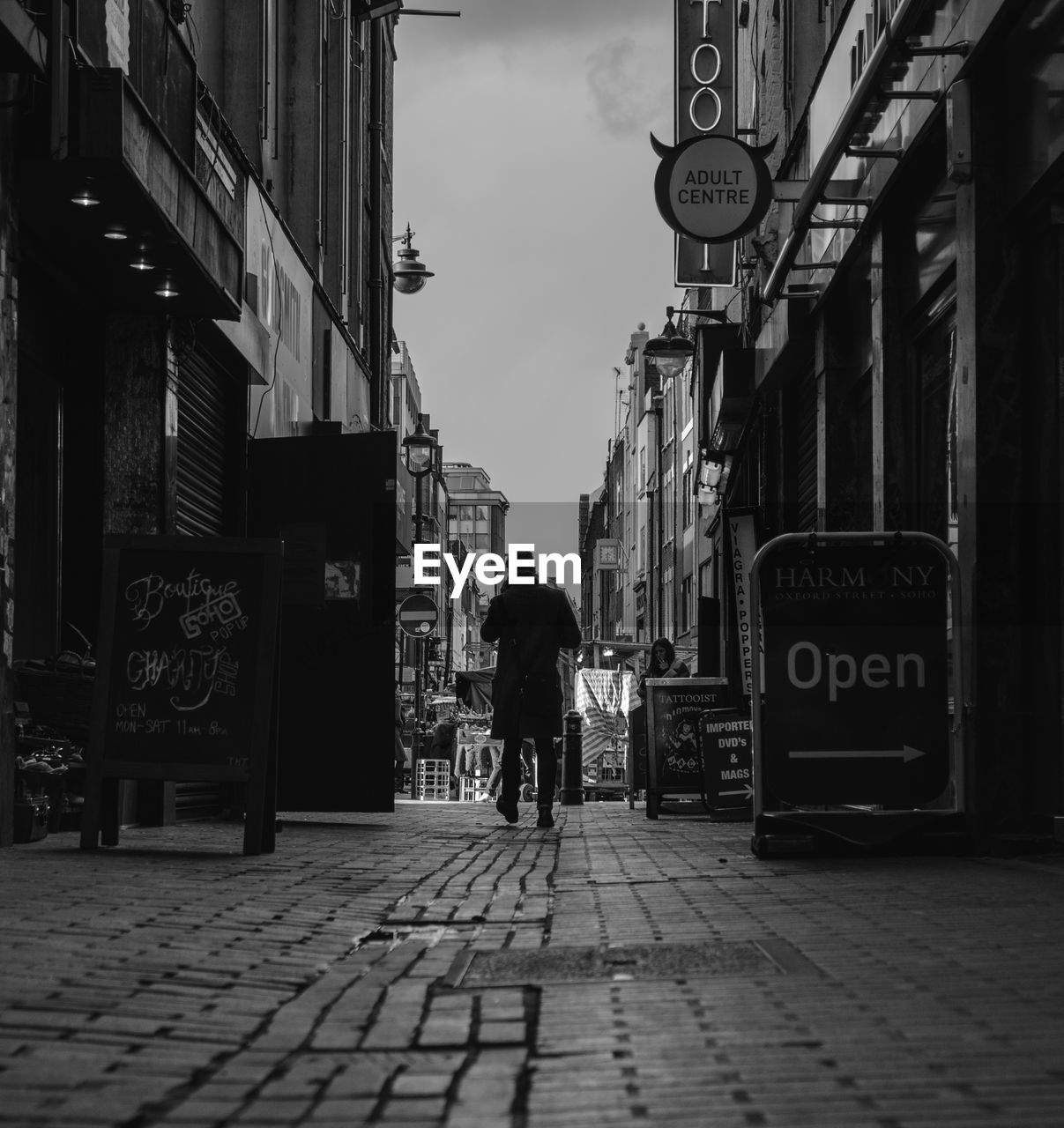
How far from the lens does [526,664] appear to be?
39.5ft

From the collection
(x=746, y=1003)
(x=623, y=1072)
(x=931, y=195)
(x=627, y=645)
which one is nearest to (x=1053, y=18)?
(x=931, y=195)

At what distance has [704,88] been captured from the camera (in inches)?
799

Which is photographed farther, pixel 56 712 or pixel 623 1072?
pixel 56 712

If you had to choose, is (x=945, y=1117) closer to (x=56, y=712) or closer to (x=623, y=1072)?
(x=623, y=1072)

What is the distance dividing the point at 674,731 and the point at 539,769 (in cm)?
236

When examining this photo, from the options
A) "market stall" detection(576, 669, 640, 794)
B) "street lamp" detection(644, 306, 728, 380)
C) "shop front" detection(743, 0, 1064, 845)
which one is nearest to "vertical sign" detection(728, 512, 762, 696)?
"shop front" detection(743, 0, 1064, 845)

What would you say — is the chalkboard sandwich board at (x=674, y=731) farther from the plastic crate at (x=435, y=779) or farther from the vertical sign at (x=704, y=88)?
the plastic crate at (x=435, y=779)

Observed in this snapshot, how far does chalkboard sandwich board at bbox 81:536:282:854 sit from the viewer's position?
8055 millimetres

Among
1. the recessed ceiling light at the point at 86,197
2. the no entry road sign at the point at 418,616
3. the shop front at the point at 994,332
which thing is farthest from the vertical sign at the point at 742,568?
the no entry road sign at the point at 418,616

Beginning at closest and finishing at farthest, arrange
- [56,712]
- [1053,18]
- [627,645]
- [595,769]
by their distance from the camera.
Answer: [1053,18] < [56,712] < [595,769] < [627,645]

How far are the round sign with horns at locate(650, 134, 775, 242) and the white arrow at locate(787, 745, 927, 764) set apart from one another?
26.2ft

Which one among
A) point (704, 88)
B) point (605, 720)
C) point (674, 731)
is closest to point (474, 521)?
point (605, 720)

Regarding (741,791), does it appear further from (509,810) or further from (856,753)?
(856,753)

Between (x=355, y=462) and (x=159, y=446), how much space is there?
2.02m
